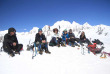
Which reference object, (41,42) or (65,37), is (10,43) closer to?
(41,42)

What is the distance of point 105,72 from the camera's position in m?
3.50

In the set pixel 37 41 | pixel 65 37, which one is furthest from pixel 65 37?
pixel 37 41

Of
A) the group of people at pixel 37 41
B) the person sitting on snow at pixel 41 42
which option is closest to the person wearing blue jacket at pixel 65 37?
the group of people at pixel 37 41

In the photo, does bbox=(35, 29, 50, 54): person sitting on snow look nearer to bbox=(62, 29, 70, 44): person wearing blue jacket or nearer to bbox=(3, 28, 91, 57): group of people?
bbox=(3, 28, 91, 57): group of people

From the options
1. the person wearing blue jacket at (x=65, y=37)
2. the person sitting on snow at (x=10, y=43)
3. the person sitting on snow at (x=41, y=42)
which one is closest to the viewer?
the person sitting on snow at (x=10, y=43)

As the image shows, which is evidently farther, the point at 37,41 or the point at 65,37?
the point at 65,37

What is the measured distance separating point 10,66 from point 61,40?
5.27m

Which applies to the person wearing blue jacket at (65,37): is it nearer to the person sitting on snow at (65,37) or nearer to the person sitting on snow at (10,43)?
the person sitting on snow at (65,37)

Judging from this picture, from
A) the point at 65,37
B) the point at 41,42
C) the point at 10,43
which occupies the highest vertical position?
the point at 65,37

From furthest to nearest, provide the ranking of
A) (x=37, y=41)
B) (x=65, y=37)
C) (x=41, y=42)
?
(x=65, y=37) → (x=37, y=41) → (x=41, y=42)

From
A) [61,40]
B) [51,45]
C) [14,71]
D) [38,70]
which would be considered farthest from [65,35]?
[14,71]

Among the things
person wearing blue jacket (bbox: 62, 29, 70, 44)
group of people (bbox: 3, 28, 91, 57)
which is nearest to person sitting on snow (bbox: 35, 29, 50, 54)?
group of people (bbox: 3, 28, 91, 57)

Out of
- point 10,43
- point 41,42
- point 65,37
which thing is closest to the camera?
point 10,43

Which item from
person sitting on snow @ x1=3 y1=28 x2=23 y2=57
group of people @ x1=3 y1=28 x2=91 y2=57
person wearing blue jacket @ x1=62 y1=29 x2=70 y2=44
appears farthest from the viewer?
person wearing blue jacket @ x1=62 y1=29 x2=70 y2=44
